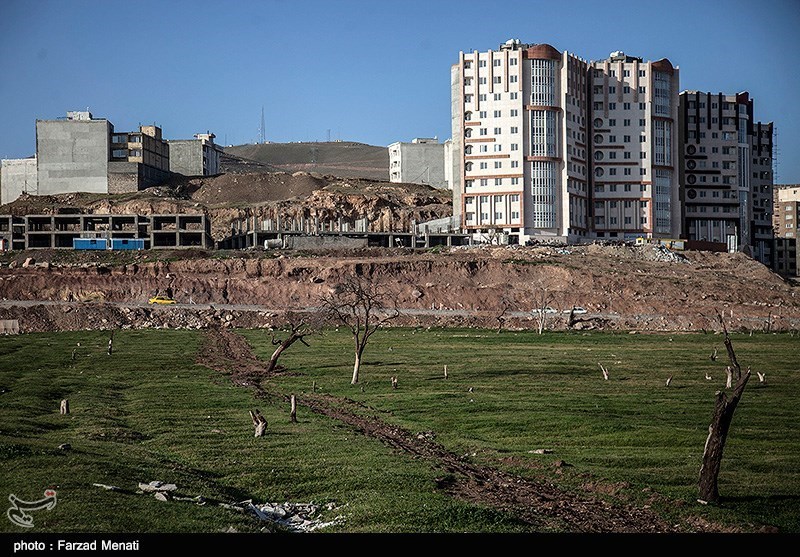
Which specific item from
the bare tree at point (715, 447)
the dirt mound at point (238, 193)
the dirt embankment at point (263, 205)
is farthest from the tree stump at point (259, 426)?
the dirt mound at point (238, 193)

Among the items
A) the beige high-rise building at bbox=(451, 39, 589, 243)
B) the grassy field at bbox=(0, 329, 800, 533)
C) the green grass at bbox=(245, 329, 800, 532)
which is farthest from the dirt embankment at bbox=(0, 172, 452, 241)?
the grassy field at bbox=(0, 329, 800, 533)

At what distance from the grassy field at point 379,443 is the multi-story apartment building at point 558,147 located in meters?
73.2

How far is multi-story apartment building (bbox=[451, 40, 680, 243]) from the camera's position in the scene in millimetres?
144875

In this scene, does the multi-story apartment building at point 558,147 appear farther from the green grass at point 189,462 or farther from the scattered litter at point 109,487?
the scattered litter at point 109,487

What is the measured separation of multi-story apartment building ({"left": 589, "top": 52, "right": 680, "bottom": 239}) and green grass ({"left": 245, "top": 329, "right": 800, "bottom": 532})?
7012 centimetres

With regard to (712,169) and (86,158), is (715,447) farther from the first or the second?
(86,158)

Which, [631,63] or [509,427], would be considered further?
[631,63]

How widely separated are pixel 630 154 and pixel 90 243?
268ft

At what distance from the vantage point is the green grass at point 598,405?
101ft

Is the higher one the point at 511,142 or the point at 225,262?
the point at 511,142
